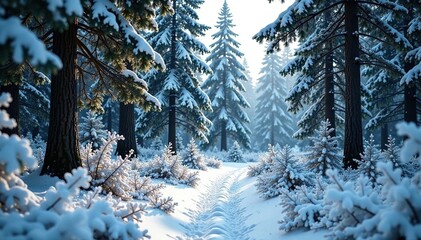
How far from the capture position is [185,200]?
26.9 feet

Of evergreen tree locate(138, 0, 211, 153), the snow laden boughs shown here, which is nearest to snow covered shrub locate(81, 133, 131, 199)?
the snow laden boughs

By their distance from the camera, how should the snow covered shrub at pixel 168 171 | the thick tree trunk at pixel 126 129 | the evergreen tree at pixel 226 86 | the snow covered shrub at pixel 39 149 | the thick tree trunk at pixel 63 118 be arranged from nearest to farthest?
the thick tree trunk at pixel 63 118
the snow covered shrub at pixel 39 149
the snow covered shrub at pixel 168 171
the thick tree trunk at pixel 126 129
the evergreen tree at pixel 226 86

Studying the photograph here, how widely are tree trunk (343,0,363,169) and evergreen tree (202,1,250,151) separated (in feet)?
58.7

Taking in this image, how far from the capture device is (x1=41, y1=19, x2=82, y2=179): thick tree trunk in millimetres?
6180

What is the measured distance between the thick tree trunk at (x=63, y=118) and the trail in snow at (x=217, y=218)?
2.78m

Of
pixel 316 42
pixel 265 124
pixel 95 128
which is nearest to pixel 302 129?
pixel 316 42

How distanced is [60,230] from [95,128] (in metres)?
12.3

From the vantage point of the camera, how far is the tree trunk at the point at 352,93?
9219mm

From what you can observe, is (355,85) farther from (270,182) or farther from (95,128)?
(95,128)

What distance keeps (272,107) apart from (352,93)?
96.6ft

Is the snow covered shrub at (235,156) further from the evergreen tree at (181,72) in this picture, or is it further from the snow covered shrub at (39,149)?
the snow covered shrub at (39,149)

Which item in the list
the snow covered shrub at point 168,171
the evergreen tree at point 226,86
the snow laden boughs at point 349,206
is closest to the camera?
the snow laden boughs at point 349,206

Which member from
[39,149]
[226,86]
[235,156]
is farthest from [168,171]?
[226,86]

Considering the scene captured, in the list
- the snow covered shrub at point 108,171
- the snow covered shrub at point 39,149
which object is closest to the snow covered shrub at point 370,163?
the snow covered shrub at point 108,171
